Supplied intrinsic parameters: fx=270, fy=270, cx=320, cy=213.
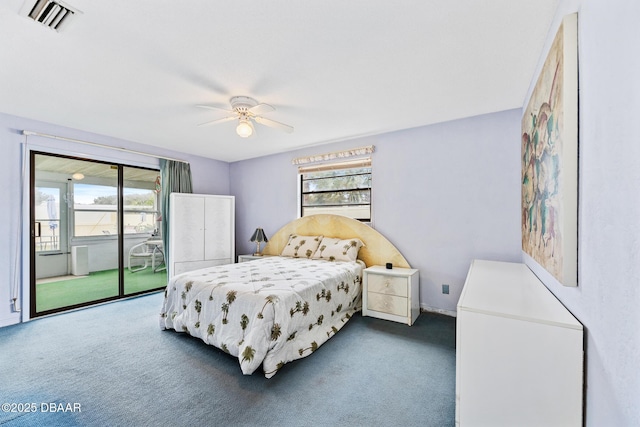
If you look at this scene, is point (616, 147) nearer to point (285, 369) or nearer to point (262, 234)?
point (285, 369)

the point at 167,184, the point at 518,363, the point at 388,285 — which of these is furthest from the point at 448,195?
the point at 167,184

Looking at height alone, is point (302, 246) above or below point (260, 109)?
below

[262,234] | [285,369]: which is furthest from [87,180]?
[285,369]

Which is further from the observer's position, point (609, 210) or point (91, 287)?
point (91, 287)

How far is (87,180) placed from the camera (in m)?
3.84

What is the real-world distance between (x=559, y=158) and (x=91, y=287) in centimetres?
538

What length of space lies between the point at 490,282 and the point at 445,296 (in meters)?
1.50

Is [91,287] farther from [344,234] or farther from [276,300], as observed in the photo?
[344,234]

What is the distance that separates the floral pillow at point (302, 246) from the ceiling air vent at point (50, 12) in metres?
3.28

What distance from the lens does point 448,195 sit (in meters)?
3.27

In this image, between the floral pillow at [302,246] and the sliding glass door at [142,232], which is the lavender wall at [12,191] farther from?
the floral pillow at [302,246]

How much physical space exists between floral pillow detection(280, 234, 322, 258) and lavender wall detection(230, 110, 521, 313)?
3.23 ft

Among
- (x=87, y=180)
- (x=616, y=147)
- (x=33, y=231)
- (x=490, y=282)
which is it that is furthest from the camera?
(x=87, y=180)

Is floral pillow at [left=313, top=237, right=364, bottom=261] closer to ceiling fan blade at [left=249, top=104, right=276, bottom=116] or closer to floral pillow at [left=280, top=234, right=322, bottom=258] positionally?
floral pillow at [left=280, top=234, right=322, bottom=258]
